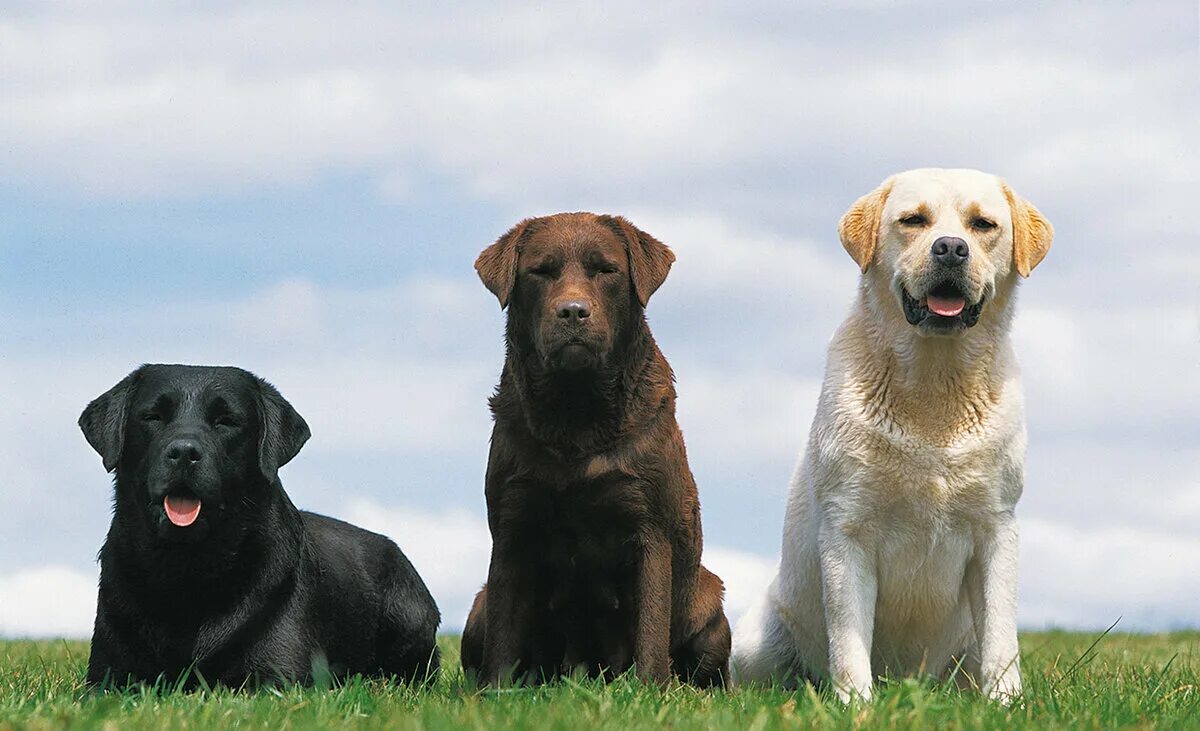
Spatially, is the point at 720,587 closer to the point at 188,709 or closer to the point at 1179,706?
the point at 1179,706

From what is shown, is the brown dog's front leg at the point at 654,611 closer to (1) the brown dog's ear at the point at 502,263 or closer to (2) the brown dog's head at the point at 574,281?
(2) the brown dog's head at the point at 574,281

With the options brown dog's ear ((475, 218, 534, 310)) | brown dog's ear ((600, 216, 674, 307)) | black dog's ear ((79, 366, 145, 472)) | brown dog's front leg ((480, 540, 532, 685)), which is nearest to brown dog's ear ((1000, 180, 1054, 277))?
brown dog's ear ((600, 216, 674, 307))

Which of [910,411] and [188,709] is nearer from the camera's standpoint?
[188,709]

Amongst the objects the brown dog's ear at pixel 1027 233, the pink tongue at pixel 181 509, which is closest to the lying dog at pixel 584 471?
the pink tongue at pixel 181 509

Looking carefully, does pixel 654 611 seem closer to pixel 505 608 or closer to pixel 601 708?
pixel 505 608

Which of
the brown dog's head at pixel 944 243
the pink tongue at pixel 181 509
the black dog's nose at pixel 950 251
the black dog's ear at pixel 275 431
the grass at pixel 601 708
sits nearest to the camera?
the grass at pixel 601 708

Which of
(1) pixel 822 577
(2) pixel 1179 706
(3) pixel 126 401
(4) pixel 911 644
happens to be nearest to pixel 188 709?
(3) pixel 126 401

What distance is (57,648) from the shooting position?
10.2 m

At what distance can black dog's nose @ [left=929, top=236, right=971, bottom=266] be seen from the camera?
5898 millimetres

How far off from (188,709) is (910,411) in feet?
11.3

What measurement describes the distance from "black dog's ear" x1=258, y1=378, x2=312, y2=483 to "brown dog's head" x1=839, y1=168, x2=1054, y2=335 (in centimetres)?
282

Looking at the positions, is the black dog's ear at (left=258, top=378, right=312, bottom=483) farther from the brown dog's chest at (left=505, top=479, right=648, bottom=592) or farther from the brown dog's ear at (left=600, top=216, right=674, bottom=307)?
the brown dog's ear at (left=600, top=216, right=674, bottom=307)

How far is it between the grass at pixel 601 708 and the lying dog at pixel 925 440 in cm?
38

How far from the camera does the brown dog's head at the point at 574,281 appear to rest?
6.09 m
